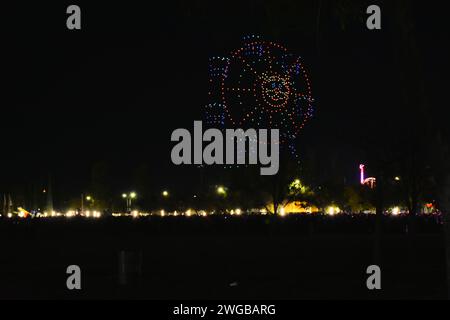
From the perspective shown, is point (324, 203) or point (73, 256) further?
point (324, 203)

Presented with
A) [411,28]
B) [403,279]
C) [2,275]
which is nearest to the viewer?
[411,28]

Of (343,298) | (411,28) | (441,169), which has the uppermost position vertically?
(411,28)

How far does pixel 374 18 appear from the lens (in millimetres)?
11516

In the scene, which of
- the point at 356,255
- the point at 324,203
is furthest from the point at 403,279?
the point at 324,203

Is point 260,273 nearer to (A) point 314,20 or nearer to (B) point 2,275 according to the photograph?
(B) point 2,275

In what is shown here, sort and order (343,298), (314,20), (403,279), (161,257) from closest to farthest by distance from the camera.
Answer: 1. (314,20)
2. (343,298)
3. (403,279)
4. (161,257)

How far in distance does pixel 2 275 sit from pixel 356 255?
13.6 metres

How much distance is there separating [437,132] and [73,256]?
21.5 meters

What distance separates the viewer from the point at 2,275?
21047 millimetres

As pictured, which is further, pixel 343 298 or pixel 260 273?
pixel 260 273

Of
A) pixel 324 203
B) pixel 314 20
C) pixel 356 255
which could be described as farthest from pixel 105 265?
pixel 324 203

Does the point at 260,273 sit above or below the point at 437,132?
below
